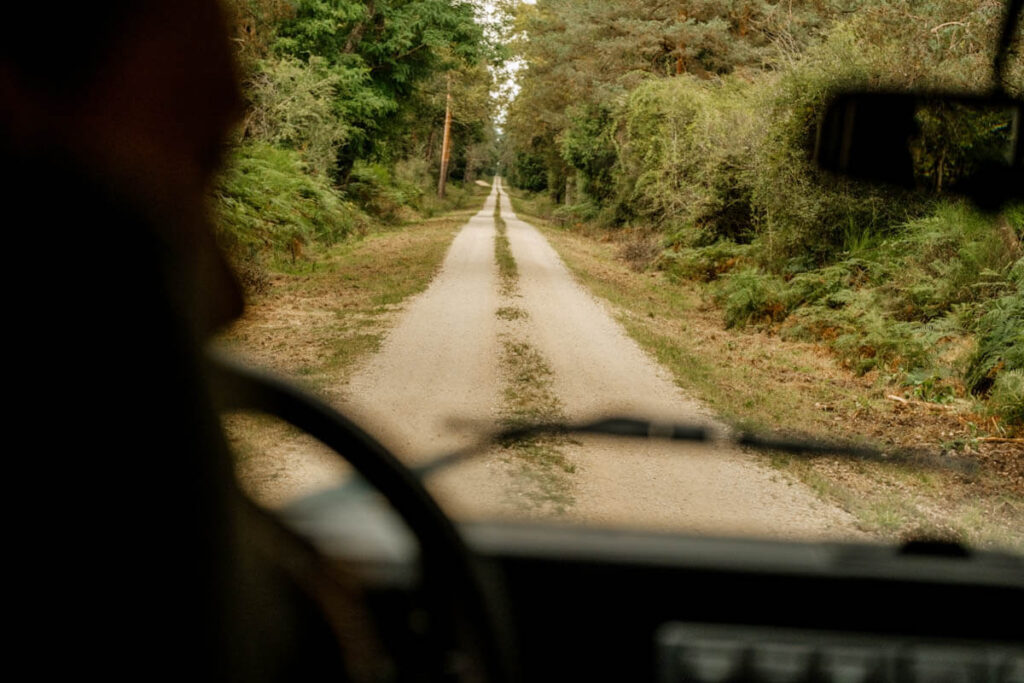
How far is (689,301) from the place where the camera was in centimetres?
1580

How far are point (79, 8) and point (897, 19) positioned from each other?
10192 mm

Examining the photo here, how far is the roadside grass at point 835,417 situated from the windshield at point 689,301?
4 cm

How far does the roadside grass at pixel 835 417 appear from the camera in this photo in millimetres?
5090

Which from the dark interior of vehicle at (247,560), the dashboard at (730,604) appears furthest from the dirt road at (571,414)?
the dark interior of vehicle at (247,560)

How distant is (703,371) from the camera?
31.7 ft

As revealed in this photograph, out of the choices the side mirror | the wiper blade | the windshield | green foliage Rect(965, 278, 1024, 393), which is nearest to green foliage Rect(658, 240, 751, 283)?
the windshield

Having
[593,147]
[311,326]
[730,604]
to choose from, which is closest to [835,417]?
[311,326]

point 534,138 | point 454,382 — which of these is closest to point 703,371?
point 454,382

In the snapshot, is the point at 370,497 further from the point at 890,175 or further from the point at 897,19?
the point at 897,19

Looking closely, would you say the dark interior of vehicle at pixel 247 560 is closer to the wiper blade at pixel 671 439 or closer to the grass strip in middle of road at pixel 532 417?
the wiper blade at pixel 671 439

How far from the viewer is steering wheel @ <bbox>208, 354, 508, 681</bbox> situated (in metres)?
1.13

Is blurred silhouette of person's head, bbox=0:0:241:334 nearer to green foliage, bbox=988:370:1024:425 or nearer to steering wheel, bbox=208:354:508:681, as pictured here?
steering wheel, bbox=208:354:508:681

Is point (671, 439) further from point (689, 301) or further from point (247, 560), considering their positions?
point (689, 301)

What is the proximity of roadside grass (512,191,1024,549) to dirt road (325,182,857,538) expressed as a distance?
0.92 feet
